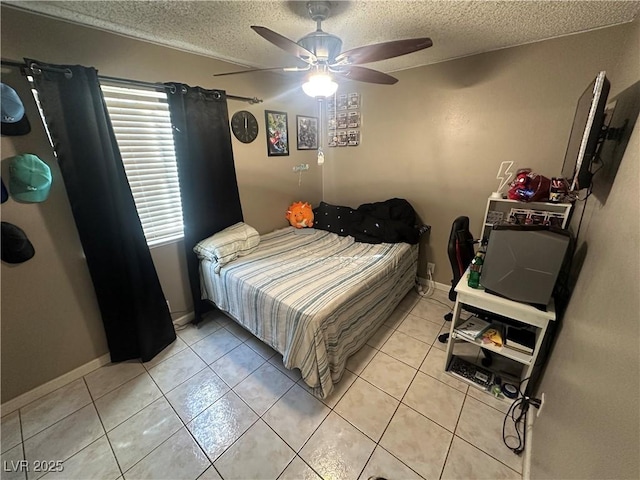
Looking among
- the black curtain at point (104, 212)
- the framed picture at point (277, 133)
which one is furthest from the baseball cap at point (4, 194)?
the framed picture at point (277, 133)

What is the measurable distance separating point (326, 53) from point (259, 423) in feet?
7.48

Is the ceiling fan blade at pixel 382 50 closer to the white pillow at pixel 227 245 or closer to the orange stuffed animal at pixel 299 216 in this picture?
the white pillow at pixel 227 245

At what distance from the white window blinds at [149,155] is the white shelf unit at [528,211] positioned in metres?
2.54

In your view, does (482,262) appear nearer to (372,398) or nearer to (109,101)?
(372,398)

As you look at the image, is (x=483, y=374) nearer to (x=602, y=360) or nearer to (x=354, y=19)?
(x=602, y=360)

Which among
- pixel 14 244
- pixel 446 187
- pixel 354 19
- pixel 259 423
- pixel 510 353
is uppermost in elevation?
pixel 354 19

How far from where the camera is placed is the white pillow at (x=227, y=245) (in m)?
2.13

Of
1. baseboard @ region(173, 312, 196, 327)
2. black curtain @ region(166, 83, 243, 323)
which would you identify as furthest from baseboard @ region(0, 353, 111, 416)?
black curtain @ region(166, 83, 243, 323)

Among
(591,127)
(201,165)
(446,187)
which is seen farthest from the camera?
(446,187)

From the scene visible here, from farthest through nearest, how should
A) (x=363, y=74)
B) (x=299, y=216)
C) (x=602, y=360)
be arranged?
(x=299, y=216) → (x=363, y=74) → (x=602, y=360)

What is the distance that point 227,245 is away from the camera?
7.17ft

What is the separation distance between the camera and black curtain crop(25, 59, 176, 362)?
1.50 m

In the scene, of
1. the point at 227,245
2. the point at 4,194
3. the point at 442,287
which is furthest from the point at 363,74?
the point at 442,287

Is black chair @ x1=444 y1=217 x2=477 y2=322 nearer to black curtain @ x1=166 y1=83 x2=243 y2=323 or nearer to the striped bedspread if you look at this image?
the striped bedspread
